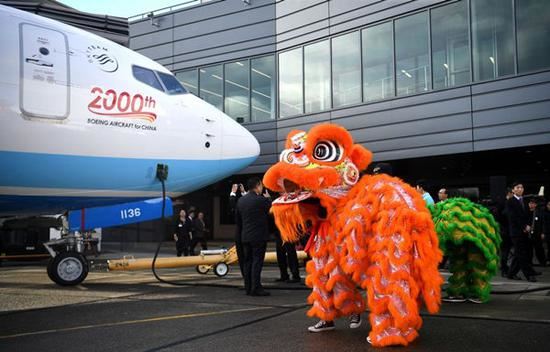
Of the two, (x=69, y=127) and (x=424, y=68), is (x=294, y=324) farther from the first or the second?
(x=424, y=68)

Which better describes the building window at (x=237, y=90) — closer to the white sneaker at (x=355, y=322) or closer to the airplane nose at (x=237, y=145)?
the airplane nose at (x=237, y=145)

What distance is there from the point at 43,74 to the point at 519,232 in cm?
783

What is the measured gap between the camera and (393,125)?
58.3 ft

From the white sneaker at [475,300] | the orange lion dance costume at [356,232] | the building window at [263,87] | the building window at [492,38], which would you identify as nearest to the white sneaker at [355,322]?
the orange lion dance costume at [356,232]

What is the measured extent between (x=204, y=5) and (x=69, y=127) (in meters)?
16.6

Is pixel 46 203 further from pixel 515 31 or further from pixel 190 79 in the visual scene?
pixel 190 79

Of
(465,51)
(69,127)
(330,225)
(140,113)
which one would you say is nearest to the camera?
(330,225)

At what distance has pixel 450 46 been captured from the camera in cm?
1658

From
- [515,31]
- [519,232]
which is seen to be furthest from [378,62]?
[519,232]

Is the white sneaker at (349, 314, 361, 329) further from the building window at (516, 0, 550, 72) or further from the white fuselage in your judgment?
the building window at (516, 0, 550, 72)

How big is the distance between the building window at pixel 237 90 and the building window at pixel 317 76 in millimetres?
2947

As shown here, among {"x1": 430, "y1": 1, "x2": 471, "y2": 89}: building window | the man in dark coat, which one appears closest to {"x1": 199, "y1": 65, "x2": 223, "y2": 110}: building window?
the man in dark coat

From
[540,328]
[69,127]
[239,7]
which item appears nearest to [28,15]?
[69,127]

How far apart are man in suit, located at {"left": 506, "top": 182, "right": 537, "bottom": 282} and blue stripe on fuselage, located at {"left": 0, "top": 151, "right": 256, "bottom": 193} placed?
15.1ft
